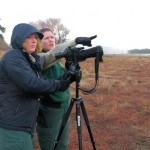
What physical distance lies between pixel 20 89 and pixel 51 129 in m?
1.08

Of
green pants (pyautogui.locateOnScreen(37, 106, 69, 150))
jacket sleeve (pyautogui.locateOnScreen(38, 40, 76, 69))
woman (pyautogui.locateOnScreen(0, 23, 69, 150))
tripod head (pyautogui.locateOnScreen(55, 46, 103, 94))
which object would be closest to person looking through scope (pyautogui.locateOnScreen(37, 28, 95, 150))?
green pants (pyautogui.locateOnScreen(37, 106, 69, 150))

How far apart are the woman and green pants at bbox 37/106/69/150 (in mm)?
720

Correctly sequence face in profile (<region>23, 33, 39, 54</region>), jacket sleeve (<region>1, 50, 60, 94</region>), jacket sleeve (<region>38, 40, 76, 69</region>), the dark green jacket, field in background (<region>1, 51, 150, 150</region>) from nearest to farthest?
jacket sleeve (<region>1, 50, 60, 94</region>)
face in profile (<region>23, 33, 39, 54</region>)
jacket sleeve (<region>38, 40, 76, 69</region>)
the dark green jacket
field in background (<region>1, 51, 150, 150</region>)

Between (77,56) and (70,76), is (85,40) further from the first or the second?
(70,76)

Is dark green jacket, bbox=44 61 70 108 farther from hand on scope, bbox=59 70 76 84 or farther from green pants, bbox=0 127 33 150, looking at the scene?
green pants, bbox=0 127 33 150

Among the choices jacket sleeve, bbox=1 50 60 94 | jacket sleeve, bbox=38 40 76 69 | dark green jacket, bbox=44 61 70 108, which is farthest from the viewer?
dark green jacket, bbox=44 61 70 108

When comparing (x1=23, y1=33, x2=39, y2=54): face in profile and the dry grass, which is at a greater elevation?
(x1=23, y1=33, x2=39, y2=54): face in profile

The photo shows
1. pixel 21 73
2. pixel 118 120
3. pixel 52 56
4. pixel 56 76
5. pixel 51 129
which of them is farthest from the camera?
pixel 118 120

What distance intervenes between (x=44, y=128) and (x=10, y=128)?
936 mm

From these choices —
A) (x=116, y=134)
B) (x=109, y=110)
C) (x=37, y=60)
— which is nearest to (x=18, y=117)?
(x=37, y=60)

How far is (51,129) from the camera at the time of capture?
3688mm

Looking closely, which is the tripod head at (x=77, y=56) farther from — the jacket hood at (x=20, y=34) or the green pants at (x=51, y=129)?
the green pants at (x=51, y=129)

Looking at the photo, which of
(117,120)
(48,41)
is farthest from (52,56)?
(117,120)

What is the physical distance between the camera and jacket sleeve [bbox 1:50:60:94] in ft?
8.80
